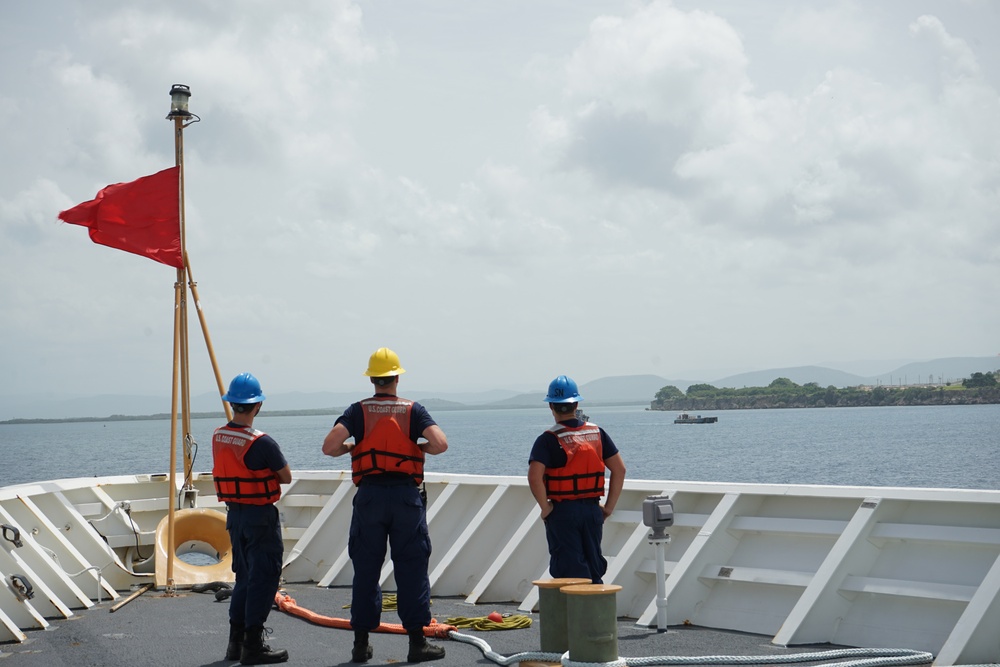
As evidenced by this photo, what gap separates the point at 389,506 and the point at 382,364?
3.05 feet

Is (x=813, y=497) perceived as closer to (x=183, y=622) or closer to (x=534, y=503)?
(x=534, y=503)

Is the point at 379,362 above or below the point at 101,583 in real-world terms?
above

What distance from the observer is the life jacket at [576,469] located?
6.61 metres

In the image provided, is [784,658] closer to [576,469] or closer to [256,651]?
[576,469]

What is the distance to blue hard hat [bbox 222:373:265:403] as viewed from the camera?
6914mm

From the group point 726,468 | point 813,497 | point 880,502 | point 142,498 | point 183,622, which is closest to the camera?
point 880,502

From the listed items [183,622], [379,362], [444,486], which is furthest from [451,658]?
[444,486]

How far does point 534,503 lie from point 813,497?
8.93 ft

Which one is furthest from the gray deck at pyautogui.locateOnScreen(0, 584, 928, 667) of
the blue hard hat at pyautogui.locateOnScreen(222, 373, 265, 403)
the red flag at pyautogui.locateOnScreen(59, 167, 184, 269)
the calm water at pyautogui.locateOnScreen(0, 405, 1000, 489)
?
the calm water at pyautogui.locateOnScreen(0, 405, 1000, 489)

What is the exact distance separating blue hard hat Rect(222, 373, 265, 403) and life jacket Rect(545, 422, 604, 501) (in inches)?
81.4

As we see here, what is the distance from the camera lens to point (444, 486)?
32.7 ft

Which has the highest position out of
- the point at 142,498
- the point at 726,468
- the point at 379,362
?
the point at 379,362

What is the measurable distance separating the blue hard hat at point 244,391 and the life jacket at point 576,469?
207 cm

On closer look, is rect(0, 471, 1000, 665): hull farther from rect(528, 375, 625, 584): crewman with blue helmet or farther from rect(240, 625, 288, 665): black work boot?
rect(240, 625, 288, 665): black work boot
